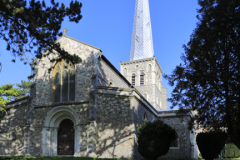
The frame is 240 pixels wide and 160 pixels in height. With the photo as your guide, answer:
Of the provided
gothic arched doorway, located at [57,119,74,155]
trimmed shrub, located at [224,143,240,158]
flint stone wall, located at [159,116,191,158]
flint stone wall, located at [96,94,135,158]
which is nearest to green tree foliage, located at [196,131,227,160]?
flint stone wall, located at [96,94,135,158]

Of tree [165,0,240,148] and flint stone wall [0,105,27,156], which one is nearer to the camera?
tree [165,0,240,148]

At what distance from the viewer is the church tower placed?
157ft

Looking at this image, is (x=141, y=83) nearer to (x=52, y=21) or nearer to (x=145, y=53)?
(x=145, y=53)

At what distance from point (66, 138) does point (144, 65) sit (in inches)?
1222

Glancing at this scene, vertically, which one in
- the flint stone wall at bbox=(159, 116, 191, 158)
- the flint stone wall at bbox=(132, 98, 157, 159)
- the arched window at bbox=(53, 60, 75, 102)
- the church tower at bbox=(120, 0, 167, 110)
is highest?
the church tower at bbox=(120, 0, 167, 110)

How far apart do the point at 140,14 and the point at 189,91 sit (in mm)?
45815

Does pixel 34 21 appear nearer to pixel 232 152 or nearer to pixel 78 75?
pixel 78 75

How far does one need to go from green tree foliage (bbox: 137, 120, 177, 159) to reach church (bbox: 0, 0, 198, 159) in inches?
68.0

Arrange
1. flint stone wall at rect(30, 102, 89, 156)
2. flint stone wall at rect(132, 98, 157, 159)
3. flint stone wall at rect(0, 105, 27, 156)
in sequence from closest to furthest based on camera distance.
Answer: flint stone wall at rect(132, 98, 157, 159), flint stone wall at rect(30, 102, 89, 156), flint stone wall at rect(0, 105, 27, 156)

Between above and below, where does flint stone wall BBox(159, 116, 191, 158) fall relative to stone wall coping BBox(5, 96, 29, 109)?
below

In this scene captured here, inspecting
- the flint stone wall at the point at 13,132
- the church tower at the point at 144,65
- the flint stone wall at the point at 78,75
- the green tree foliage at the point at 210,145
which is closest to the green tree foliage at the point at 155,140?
the green tree foliage at the point at 210,145

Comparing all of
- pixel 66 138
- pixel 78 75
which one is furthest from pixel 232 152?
pixel 78 75

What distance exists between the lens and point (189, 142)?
28.7 metres

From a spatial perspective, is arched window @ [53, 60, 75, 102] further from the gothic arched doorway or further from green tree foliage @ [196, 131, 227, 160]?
green tree foliage @ [196, 131, 227, 160]
